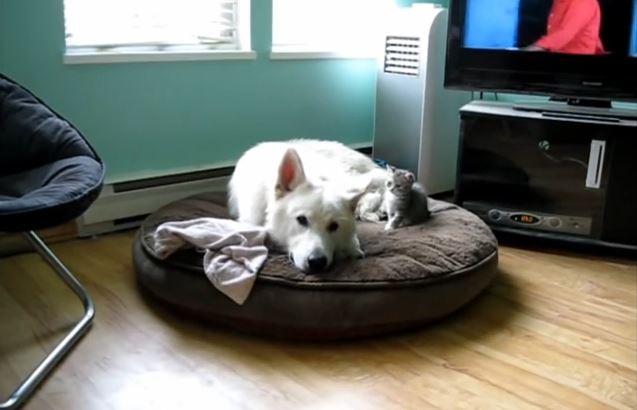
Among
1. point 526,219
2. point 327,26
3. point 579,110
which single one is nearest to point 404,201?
point 526,219

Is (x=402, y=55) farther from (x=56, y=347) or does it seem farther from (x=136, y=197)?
(x=56, y=347)

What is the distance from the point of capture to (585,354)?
2191mm

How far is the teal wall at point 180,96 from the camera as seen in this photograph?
2.76 m

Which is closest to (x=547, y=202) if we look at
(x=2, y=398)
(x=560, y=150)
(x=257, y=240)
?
(x=560, y=150)

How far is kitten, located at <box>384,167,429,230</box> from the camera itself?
2.72m

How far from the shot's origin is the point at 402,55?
3.70m

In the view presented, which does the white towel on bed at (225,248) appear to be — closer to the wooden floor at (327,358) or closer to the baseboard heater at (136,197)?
the wooden floor at (327,358)

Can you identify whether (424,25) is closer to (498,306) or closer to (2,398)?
(498,306)

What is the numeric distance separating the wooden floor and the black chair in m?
0.06

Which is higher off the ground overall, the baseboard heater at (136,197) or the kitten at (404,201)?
the kitten at (404,201)

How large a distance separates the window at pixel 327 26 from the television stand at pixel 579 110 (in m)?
1.09

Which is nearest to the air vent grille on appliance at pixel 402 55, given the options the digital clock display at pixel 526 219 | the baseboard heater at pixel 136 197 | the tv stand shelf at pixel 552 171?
the tv stand shelf at pixel 552 171

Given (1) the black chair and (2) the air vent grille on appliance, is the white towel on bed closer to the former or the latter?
(1) the black chair

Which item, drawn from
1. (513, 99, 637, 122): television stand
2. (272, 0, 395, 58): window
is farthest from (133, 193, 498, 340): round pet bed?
(272, 0, 395, 58): window
